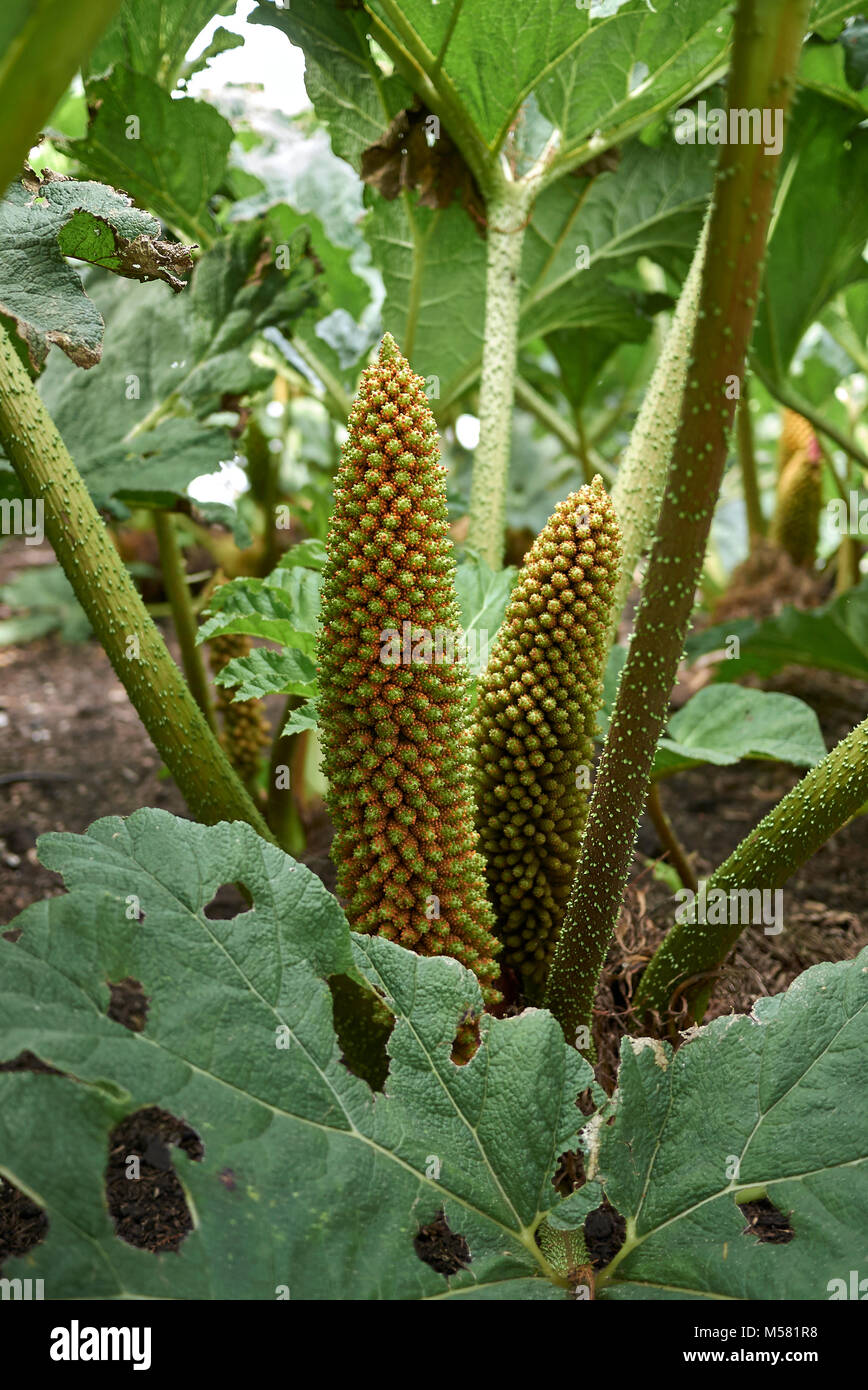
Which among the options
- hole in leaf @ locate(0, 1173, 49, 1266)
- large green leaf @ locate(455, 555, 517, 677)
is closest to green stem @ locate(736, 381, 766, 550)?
large green leaf @ locate(455, 555, 517, 677)

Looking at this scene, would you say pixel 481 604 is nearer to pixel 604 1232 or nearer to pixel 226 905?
pixel 604 1232

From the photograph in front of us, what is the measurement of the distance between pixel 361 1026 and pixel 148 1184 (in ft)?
1.24

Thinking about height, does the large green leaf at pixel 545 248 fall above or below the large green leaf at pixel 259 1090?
above

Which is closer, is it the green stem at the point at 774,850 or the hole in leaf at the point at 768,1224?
the green stem at the point at 774,850

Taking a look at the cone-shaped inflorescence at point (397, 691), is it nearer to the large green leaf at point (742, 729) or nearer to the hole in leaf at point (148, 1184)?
the hole in leaf at point (148, 1184)

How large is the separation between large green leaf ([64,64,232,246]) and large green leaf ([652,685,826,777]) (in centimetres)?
134

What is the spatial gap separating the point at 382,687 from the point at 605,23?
119 centimetres

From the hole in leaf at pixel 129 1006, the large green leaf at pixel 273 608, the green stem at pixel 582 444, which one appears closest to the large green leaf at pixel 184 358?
the large green leaf at pixel 273 608

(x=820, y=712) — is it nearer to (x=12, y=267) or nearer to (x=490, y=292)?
(x=490, y=292)

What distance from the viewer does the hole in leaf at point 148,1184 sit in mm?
1239

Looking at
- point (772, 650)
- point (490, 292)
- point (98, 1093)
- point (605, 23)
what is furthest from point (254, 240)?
point (98, 1093)

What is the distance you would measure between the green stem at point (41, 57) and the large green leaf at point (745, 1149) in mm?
872

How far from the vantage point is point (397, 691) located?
1132mm

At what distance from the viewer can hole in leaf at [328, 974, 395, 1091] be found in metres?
1.20
